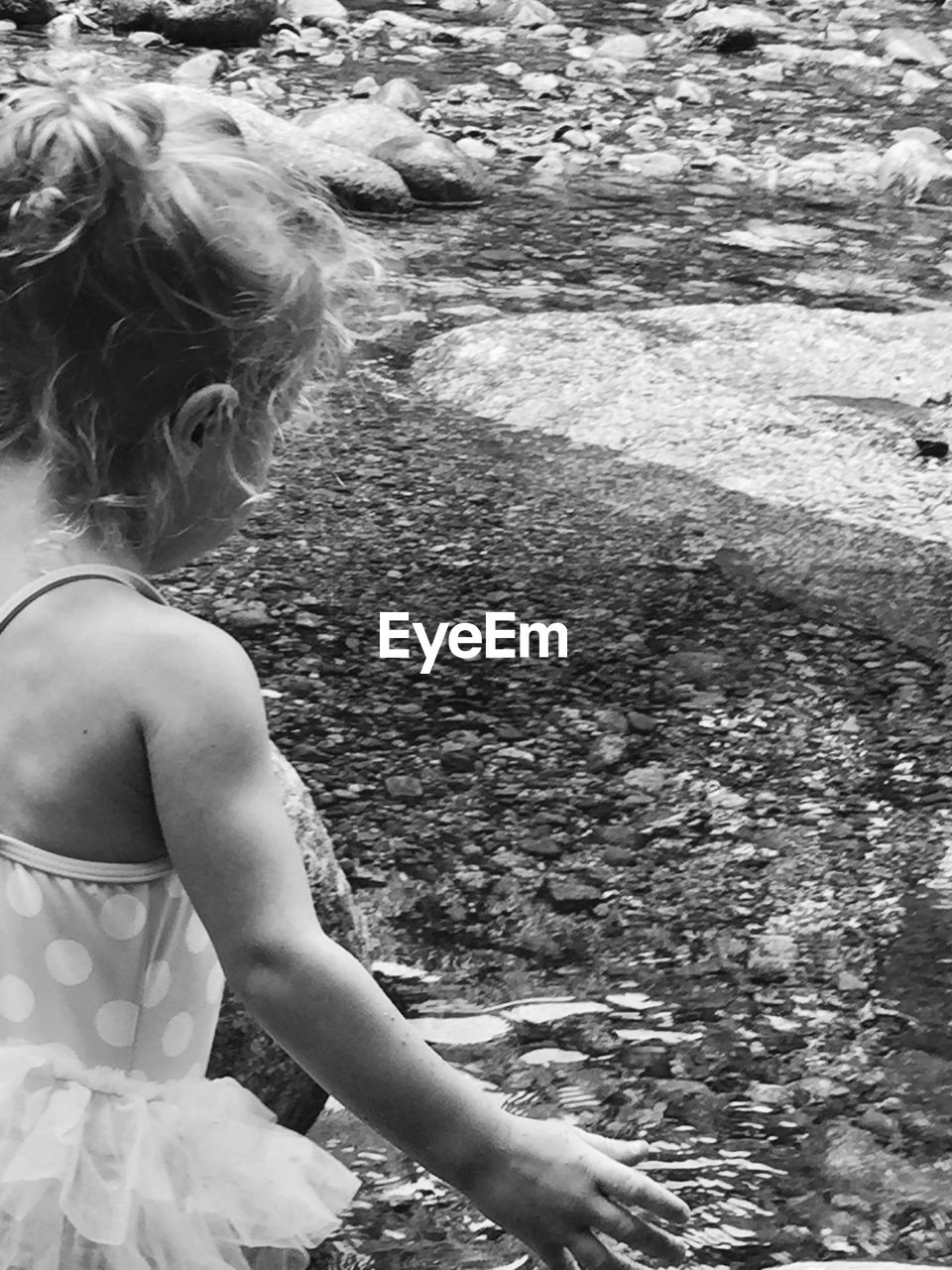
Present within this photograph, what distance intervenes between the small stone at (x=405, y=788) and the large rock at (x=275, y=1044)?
103 centimetres

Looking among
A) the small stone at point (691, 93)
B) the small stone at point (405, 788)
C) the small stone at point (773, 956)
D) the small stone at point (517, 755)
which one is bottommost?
the small stone at point (691, 93)

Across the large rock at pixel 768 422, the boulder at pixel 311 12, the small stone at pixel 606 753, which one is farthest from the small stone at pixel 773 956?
the boulder at pixel 311 12

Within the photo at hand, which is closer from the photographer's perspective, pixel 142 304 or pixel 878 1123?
pixel 142 304

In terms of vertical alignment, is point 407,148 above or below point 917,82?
above

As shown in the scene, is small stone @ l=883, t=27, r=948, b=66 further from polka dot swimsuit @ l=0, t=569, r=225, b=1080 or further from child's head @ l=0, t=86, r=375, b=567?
polka dot swimsuit @ l=0, t=569, r=225, b=1080

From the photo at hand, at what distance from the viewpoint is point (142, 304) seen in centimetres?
152

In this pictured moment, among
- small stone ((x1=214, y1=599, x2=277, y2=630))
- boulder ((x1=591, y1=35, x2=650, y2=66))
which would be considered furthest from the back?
boulder ((x1=591, y1=35, x2=650, y2=66))

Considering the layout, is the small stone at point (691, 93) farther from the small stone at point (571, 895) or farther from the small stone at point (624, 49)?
the small stone at point (571, 895)

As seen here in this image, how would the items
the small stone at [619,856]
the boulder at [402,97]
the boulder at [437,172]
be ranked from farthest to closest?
1. the boulder at [402,97]
2. the boulder at [437,172]
3. the small stone at [619,856]

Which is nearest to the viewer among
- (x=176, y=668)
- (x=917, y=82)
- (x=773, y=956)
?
(x=176, y=668)

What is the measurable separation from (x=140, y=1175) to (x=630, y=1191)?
1.28 ft

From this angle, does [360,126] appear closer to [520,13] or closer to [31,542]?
[520,13]

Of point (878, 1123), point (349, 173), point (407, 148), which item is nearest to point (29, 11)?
point (407, 148)

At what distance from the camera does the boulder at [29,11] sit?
1118cm
